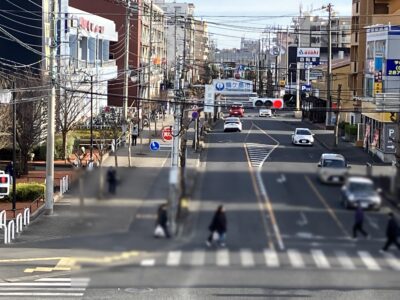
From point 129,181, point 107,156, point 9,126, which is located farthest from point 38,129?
point 129,181

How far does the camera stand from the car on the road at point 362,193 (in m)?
5.16

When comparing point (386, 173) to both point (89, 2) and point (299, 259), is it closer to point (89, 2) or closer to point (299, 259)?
point (299, 259)

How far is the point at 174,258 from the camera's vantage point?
5.15 meters

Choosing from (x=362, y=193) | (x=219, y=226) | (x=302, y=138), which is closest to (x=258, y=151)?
(x=302, y=138)

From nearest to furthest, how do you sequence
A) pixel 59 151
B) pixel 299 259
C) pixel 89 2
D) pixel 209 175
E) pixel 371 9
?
pixel 299 259 → pixel 209 175 → pixel 59 151 → pixel 371 9 → pixel 89 2

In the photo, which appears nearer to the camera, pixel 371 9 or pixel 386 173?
pixel 386 173

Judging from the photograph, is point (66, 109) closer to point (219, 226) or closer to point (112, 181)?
point (112, 181)

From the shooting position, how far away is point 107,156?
106ft

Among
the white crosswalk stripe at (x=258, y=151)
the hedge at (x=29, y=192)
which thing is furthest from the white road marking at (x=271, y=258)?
the white crosswalk stripe at (x=258, y=151)

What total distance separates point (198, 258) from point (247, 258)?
0.36 m

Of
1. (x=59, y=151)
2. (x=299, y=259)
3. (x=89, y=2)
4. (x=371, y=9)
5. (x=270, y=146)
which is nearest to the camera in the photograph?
(x=299, y=259)

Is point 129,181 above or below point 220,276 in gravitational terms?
above

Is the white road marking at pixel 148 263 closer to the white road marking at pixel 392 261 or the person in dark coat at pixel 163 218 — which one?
the person in dark coat at pixel 163 218

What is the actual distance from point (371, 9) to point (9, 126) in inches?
1203
